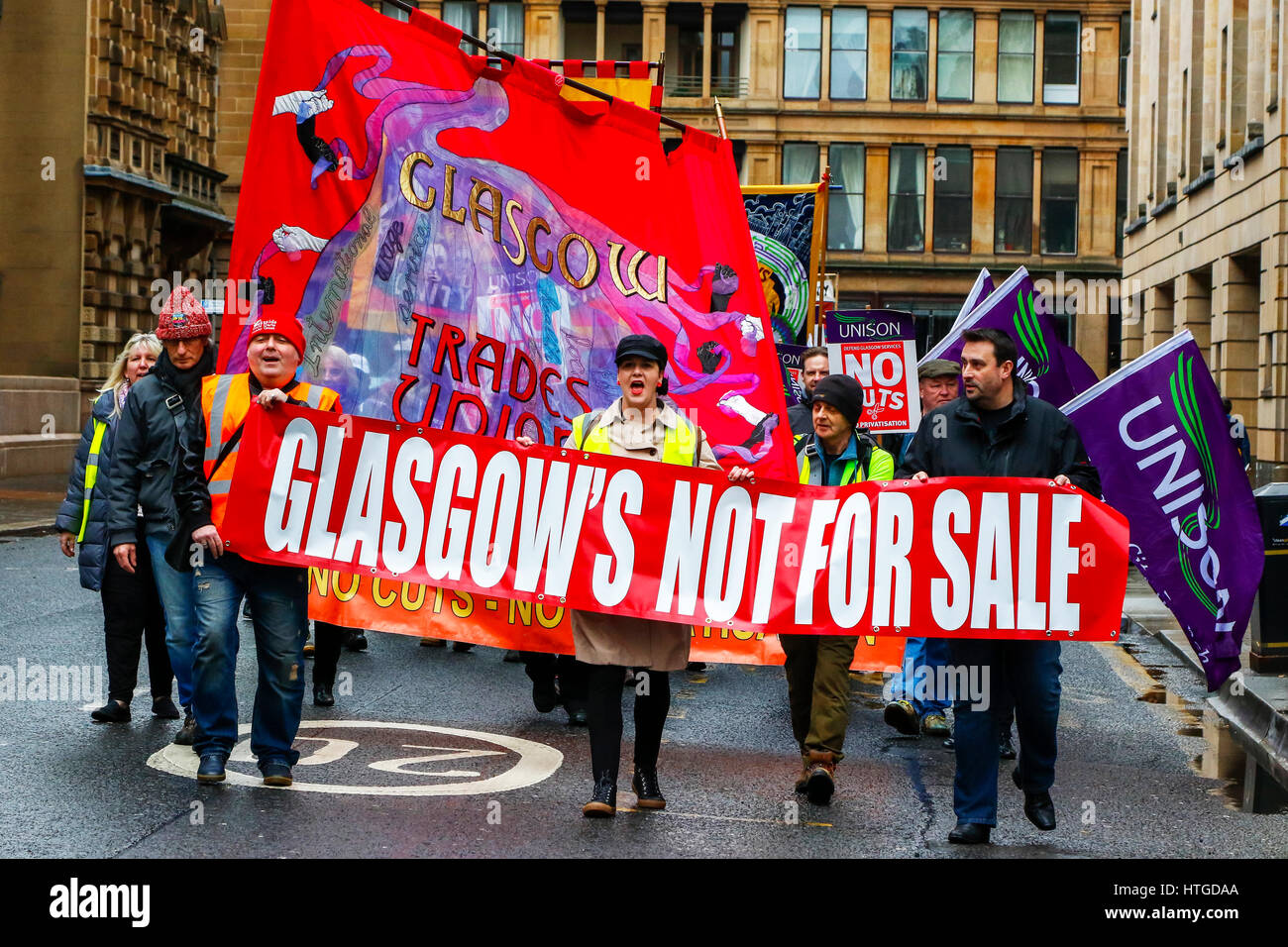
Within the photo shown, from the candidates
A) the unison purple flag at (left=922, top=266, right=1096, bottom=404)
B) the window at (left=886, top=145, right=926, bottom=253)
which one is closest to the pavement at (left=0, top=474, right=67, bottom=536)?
the unison purple flag at (left=922, top=266, right=1096, bottom=404)

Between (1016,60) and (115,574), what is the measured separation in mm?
47005

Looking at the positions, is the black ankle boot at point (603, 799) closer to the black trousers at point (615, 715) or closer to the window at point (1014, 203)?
the black trousers at point (615, 715)

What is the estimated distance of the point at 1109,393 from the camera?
798 centimetres

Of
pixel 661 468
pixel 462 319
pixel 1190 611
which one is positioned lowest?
pixel 1190 611

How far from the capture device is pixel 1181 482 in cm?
797

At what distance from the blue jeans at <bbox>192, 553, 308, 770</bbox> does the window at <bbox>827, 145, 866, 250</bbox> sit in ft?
147

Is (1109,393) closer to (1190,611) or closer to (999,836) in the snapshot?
(1190,611)

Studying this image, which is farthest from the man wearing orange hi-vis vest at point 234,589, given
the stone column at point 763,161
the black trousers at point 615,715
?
the stone column at point 763,161

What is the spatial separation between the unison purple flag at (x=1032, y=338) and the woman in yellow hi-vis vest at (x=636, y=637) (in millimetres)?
3778

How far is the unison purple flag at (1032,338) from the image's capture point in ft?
33.4

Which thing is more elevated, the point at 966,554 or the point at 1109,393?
the point at 1109,393
